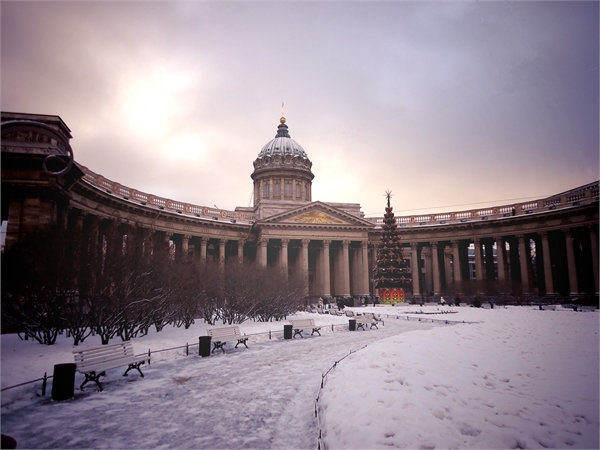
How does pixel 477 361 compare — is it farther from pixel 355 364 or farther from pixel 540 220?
pixel 540 220

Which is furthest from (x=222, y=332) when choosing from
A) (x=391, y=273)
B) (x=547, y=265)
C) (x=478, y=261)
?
(x=478, y=261)

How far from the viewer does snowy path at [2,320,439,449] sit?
19.8 feet

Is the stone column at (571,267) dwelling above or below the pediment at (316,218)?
below

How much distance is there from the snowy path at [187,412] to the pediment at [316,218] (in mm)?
39502

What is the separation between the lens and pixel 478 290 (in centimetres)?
4453

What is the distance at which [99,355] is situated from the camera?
31.2 feet

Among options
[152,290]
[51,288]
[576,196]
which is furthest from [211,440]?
[576,196]

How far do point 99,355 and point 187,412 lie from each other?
3.60m

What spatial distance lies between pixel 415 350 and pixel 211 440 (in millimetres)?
6926

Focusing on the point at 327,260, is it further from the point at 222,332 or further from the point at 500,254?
the point at 222,332

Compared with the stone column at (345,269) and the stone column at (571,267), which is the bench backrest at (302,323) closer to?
the stone column at (345,269)

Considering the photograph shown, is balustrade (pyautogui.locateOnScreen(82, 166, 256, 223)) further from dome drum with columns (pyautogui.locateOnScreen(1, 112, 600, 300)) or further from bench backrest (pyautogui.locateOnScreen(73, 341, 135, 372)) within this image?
bench backrest (pyautogui.locateOnScreen(73, 341, 135, 372))

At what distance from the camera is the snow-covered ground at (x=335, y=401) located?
228 inches

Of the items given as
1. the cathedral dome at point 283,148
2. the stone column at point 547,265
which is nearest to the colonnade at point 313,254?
the cathedral dome at point 283,148
